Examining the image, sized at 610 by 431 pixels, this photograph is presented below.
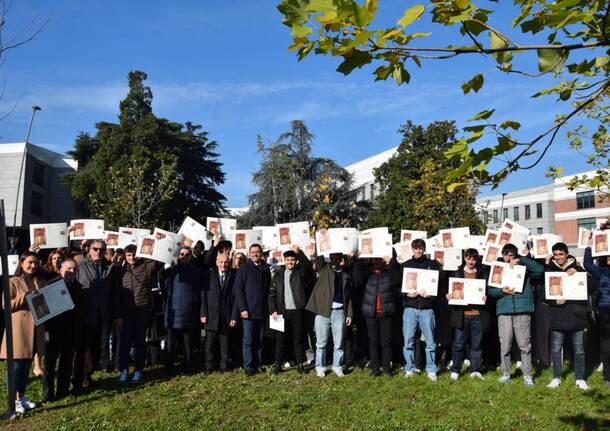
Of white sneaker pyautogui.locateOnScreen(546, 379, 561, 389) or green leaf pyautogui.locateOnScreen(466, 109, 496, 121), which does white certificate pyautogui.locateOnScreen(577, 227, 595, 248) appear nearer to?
white sneaker pyautogui.locateOnScreen(546, 379, 561, 389)

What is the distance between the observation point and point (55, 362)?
26.2ft

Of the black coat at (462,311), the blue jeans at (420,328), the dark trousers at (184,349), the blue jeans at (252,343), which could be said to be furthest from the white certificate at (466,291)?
the dark trousers at (184,349)

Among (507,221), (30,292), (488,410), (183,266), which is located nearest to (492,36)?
(488,410)

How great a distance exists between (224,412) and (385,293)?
3444mm

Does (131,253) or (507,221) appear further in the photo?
(507,221)

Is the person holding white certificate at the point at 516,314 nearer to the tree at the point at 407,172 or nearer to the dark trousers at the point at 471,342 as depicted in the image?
the dark trousers at the point at 471,342

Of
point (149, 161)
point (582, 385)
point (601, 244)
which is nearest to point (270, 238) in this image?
point (601, 244)

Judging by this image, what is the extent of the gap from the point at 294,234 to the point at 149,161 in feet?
103

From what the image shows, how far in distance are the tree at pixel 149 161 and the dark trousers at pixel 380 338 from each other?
2570 centimetres

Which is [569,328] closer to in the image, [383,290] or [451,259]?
[451,259]

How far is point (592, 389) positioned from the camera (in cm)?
830

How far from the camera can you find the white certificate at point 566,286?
28.0ft

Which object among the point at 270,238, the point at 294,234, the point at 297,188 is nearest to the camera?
the point at 294,234

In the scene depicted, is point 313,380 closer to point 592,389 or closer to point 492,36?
point 592,389
